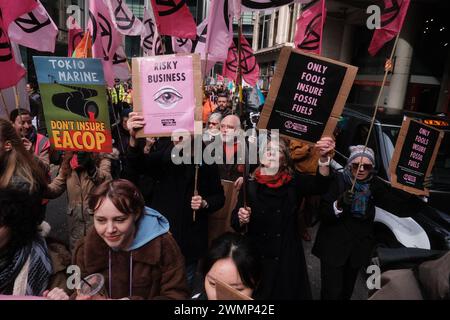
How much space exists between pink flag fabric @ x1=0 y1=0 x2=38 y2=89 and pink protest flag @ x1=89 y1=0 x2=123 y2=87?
920mm

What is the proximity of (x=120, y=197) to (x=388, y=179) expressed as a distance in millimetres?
3472

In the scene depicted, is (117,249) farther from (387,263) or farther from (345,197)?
(345,197)

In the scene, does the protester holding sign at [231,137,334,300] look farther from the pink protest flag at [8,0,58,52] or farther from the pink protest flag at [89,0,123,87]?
the pink protest flag at [8,0,58,52]

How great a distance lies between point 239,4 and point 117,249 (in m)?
2.55

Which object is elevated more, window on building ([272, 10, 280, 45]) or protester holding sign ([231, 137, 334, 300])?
protester holding sign ([231, 137, 334, 300])

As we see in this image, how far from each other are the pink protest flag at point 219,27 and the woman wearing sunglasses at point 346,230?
1943 mm

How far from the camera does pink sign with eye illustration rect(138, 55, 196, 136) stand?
9.06ft

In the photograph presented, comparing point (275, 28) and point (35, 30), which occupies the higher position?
point (35, 30)

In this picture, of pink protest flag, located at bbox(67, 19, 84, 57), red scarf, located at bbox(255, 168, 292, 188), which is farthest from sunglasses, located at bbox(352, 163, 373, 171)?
pink protest flag, located at bbox(67, 19, 84, 57)

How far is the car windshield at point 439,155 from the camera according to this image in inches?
182

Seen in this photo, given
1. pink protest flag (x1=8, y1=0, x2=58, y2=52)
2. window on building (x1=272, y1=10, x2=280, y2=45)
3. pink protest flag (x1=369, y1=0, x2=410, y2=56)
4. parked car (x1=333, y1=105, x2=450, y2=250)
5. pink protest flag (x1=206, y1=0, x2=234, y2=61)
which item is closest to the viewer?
pink protest flag (x1=369, y1=0, x2=410, y2=56)

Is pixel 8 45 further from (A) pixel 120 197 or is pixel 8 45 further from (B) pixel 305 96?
(B) pixel 305 96

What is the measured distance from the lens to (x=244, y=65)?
8969 millimetres

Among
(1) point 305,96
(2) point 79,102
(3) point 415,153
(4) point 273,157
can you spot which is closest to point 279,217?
(4) point 273,157
